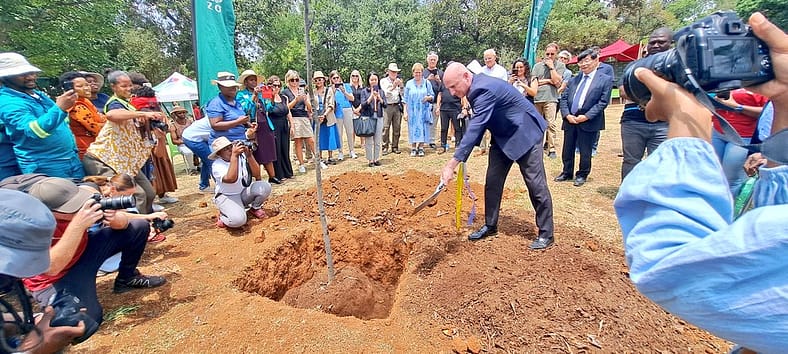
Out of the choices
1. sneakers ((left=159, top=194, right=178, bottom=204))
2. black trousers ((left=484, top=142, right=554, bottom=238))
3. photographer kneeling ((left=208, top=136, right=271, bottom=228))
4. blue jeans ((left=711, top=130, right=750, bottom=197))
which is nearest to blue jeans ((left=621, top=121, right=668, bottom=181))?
black trousers ((left=484, top=142, right=554, bottom=238))

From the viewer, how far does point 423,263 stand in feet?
11.4

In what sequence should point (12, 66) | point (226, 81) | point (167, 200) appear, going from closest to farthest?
point (12, 66) < point (226, 81) < point (167, 200)

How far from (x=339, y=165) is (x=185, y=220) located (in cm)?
347

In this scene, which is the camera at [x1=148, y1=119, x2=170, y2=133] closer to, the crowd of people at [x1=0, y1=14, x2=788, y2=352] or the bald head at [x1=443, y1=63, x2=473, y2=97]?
the crowd of people at [x1=0, y1=14, x2=788, y2=352]

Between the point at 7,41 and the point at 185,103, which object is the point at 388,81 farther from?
the point at 7,41

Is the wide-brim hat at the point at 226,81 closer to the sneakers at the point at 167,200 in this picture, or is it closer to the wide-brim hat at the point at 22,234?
the sneakers at the point at 167,200

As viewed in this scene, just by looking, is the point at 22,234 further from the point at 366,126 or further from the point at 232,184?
the point at 366,126

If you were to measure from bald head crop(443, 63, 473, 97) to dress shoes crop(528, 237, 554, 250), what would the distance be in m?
1.58

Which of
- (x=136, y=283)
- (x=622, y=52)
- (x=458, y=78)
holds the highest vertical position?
(x=622, y=52)

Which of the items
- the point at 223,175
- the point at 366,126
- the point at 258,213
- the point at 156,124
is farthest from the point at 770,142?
the point at 366,126

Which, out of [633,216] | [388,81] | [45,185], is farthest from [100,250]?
[388,81]

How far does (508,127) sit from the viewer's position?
11.5 ft

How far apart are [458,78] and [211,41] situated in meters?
4.29

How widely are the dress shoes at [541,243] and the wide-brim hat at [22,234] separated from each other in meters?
3.38
